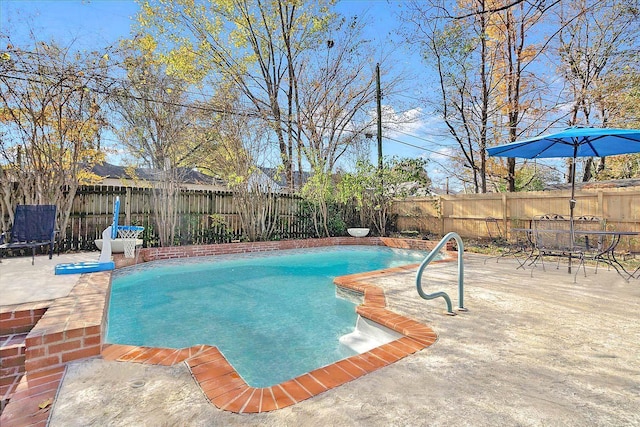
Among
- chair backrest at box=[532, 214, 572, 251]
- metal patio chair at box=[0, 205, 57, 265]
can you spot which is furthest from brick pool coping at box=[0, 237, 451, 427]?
chair backrest at box=[532, 214, 572, 251]

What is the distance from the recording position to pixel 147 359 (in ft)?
6.72

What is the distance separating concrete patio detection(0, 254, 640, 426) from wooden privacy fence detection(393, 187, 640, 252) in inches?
203

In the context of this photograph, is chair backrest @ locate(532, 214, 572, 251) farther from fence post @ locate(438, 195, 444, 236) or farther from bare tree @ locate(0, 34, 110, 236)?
bare tree @ locate(0, 34, 110, 236)

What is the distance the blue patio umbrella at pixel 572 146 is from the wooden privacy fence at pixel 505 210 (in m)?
2.20

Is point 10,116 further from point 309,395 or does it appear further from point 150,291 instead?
point 309,395

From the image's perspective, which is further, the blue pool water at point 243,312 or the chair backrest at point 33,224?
the chair backrest at point 33,224

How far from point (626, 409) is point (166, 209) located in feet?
25.6

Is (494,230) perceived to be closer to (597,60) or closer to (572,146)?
(572,146)

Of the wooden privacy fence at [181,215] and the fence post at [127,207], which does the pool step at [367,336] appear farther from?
the fence post at [127,207]

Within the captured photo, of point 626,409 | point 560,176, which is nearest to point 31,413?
point 626,409

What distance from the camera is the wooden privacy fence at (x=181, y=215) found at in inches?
271

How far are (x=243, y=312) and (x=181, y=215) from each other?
4908 mm

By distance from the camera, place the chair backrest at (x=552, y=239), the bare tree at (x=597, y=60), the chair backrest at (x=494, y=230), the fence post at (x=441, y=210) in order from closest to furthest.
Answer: the chair backrest at (x=552, y=239), the chair backrest at (x=494, y=230), the bare tree at (x=597, y=60), the fence post at (x=441, y=210)

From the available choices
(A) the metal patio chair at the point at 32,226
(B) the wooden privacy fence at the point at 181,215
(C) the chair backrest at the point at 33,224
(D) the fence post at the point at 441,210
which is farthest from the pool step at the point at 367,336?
(D) the fence post at the point at 441,210
